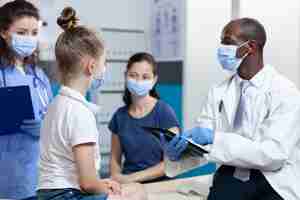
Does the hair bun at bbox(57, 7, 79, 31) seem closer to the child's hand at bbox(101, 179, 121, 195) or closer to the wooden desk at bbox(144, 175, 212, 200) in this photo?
the child's hand at bbox(101, 179, 121, 195)

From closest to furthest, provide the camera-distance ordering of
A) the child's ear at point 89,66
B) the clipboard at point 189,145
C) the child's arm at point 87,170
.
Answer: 1. the child's arm at point 87,170
2. the child's ear at point 89,66
3. the clipboard at point 189,145

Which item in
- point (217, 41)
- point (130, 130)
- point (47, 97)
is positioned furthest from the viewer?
point (217, 41)

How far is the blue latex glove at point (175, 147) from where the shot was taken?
1886mm

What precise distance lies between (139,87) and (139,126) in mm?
215

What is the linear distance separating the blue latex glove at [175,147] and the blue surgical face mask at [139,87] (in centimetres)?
74

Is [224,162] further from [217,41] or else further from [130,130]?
[217,41]

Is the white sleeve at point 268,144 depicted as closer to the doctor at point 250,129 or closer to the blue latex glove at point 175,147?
the doctor at point 250,129

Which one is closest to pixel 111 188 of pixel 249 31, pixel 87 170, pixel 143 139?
pixel 87 170

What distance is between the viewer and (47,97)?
→ 2.17m

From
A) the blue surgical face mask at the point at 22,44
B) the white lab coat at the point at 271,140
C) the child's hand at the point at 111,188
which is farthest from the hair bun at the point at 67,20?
the white lab coat at the point at 271,140

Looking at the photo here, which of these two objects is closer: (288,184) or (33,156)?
(288,184)

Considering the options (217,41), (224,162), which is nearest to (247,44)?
(224,162)

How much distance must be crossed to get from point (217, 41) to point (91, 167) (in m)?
2.49

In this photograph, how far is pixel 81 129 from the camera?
1.46 m
